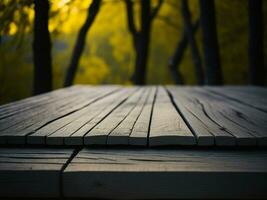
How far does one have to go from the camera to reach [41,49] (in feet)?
19.3

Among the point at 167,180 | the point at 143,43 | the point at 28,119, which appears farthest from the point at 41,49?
the point at 143,43

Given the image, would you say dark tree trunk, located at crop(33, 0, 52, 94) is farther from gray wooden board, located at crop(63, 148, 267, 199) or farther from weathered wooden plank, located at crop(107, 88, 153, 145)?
gray wooden board, located at crop(63, 148, 267, 199)

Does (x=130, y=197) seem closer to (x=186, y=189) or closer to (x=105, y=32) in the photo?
(x=186, y=189)

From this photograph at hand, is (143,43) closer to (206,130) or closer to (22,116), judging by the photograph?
(22,116)

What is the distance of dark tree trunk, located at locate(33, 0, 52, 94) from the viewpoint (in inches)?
218

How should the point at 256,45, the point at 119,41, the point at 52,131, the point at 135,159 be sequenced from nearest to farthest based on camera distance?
the point at 135,159 → the point at 52,131 → the point at 256,45 → the point at 119,41

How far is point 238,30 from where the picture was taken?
545 inches

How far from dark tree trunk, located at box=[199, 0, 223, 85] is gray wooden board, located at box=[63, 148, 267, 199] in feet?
22.2

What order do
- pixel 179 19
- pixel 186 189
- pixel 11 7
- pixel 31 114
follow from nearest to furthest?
pixel 186 189
pixel 31 114
pixel 11 7
pixel 179 19

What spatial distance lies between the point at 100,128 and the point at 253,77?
6506 millimetres

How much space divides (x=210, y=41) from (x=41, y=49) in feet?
14.0

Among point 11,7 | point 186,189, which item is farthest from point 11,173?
point 11,7

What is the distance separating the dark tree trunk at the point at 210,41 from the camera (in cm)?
810

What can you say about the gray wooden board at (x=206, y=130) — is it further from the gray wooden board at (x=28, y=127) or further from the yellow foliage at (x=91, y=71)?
the yellow foliage at (x=91, y=71)
